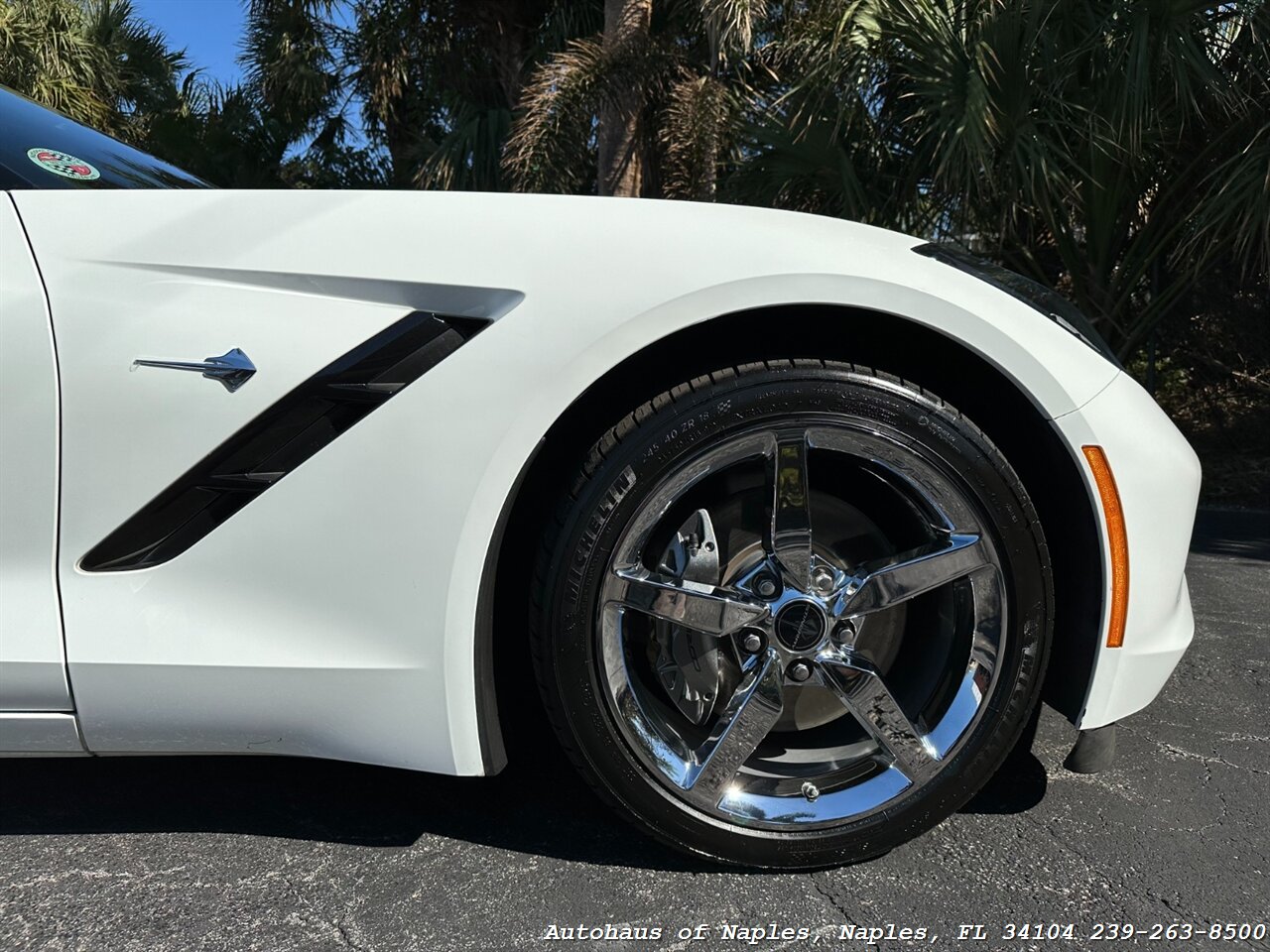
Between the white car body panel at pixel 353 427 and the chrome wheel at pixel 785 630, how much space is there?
0.67 feet

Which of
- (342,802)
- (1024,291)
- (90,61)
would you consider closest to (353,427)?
(342,802)

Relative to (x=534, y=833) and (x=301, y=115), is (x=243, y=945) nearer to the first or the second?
(x=534, y=833)

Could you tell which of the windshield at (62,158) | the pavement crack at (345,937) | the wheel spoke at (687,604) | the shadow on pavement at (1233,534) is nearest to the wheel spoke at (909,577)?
the wheel spoke at (687,604)

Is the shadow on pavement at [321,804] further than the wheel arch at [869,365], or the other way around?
the shadow on pavement at [321,804]

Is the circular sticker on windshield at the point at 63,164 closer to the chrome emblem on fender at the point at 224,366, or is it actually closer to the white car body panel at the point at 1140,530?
the chrome emblem on fender at the point at 224,366

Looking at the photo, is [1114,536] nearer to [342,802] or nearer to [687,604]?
[687,604]

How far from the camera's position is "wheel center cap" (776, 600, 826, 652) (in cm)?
143

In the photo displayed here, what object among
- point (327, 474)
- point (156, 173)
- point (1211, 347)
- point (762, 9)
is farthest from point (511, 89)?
point (327, 474)

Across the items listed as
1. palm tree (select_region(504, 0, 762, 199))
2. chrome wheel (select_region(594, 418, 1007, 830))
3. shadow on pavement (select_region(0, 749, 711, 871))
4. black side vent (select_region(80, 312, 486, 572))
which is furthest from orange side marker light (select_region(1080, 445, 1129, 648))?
palm tree (select_region(504, 0, 762, 199))

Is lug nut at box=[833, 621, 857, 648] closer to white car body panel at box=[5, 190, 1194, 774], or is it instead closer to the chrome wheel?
the chrome wheel

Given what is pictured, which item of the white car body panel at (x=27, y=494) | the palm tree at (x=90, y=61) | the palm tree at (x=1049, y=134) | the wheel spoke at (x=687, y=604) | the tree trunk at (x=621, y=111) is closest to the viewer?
the white car body panel at (x=27, y=494)

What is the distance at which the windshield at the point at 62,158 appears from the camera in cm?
146

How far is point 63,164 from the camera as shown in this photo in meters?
1.52

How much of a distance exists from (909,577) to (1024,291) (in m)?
0.54
